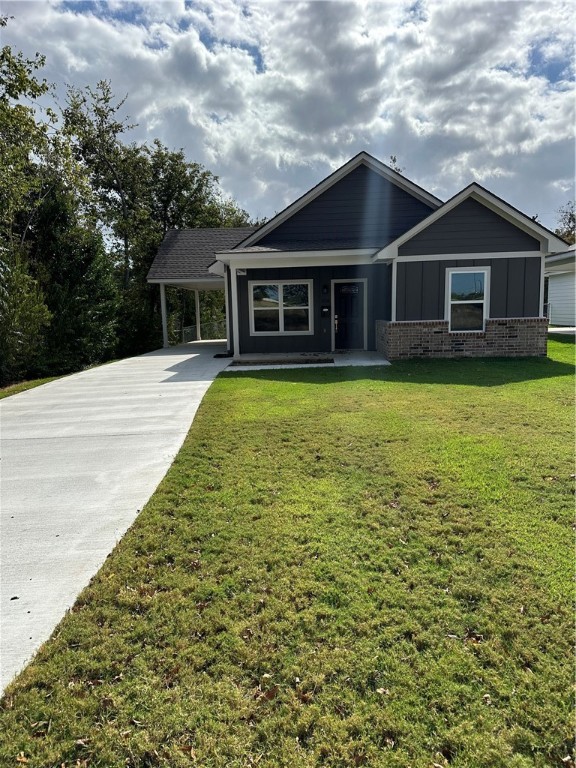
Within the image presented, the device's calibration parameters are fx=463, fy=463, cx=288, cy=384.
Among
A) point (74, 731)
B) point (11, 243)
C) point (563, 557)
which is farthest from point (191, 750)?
point (11, 243)

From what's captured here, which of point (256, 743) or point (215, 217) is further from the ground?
point (215, 217)

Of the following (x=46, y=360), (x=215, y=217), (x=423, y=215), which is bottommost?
(x=46, y=360)

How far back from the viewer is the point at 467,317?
11945 mm

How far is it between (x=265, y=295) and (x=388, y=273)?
148 inches

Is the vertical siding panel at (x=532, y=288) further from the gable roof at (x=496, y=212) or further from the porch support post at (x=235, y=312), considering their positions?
the porch support post at (x=235, y=312)

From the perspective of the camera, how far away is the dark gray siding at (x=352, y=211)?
14242 mm

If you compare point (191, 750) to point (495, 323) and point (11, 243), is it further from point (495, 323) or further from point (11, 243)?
point (11, 243)

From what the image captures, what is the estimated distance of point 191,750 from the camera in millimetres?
1982

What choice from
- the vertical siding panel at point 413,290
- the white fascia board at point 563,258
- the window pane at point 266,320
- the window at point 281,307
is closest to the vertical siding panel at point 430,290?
the vertical siding panel at point 413,290

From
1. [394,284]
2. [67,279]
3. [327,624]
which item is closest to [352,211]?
[394,284]

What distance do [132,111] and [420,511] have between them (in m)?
29.2

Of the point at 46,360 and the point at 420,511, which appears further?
the point at 46,360

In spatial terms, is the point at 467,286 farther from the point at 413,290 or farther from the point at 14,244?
the point at 14,244

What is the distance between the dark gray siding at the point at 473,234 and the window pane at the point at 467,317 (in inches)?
54.6
